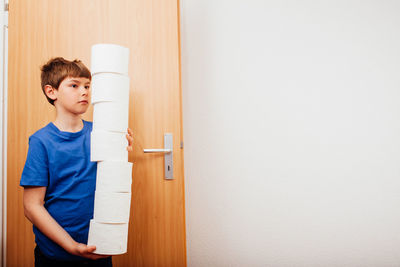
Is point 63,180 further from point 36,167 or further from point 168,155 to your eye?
point 168,155

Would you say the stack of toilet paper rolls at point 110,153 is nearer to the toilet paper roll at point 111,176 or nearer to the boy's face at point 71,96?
the toilet paper roll at point 111,176

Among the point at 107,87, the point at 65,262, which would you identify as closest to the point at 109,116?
the point at 107,87

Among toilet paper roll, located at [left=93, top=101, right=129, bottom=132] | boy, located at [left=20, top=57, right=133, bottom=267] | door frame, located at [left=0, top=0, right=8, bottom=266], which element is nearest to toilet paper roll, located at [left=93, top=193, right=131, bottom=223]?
boy, located at [left=20, top=57, right=133, bottom=267]

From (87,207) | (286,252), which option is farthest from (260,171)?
(87,207)

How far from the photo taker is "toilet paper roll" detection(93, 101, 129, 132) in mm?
803

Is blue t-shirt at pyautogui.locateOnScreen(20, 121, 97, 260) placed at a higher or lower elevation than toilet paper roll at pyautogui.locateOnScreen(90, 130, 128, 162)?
lower

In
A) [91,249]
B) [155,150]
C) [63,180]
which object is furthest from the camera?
[155,150]

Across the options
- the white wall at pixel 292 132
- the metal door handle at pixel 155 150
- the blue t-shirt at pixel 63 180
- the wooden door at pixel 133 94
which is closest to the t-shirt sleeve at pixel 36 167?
the blue t-shirt at pixel 63 180

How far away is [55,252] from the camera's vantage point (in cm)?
86

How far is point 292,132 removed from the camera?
4.16 ft

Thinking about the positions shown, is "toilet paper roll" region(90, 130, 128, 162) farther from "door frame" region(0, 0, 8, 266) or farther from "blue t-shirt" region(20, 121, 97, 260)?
"door frame" region(0, 0, 8, 266)

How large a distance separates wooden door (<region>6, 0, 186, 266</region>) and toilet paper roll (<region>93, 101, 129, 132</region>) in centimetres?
26

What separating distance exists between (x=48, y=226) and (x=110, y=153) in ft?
0.99

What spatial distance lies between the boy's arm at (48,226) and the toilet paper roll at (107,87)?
37 centimetres
